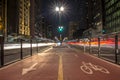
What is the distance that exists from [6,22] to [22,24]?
23.9 m

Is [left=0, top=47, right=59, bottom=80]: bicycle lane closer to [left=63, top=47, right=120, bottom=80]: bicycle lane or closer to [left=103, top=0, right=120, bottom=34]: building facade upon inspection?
[left=63, top=47, right=120, bottom=80]: bicycle lane

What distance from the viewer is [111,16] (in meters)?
125

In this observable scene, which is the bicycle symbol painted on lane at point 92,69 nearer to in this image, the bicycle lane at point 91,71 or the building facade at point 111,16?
the bicycle lane at point 91,71

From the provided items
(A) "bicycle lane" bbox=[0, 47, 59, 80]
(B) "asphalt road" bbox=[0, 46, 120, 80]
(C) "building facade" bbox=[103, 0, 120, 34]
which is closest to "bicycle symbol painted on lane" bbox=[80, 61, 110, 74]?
(B) "asphalt road" bbox=[0, 46, 120, 80]

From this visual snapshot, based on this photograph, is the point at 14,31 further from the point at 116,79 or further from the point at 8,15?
the point at 116,79

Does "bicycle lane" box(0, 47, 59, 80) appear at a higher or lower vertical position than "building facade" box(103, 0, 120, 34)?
lower

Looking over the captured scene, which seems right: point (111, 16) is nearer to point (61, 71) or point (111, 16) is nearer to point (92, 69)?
point (92, 69)

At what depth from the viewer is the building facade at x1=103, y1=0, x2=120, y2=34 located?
372 ft

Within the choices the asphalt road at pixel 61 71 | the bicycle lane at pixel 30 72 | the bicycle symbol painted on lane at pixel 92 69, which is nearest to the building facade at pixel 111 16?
the asphalt road at pixel 61 71

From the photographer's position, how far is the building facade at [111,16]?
Result: 372ft

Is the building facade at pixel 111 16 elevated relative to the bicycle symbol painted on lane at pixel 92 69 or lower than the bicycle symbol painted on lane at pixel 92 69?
elevated

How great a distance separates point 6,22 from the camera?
133 m

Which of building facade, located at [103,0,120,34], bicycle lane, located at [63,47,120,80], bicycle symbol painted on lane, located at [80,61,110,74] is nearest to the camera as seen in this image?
bicycle lane, located at [63,47,120,80]

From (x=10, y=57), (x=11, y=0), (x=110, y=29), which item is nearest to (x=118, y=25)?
(x=110, y=29)
